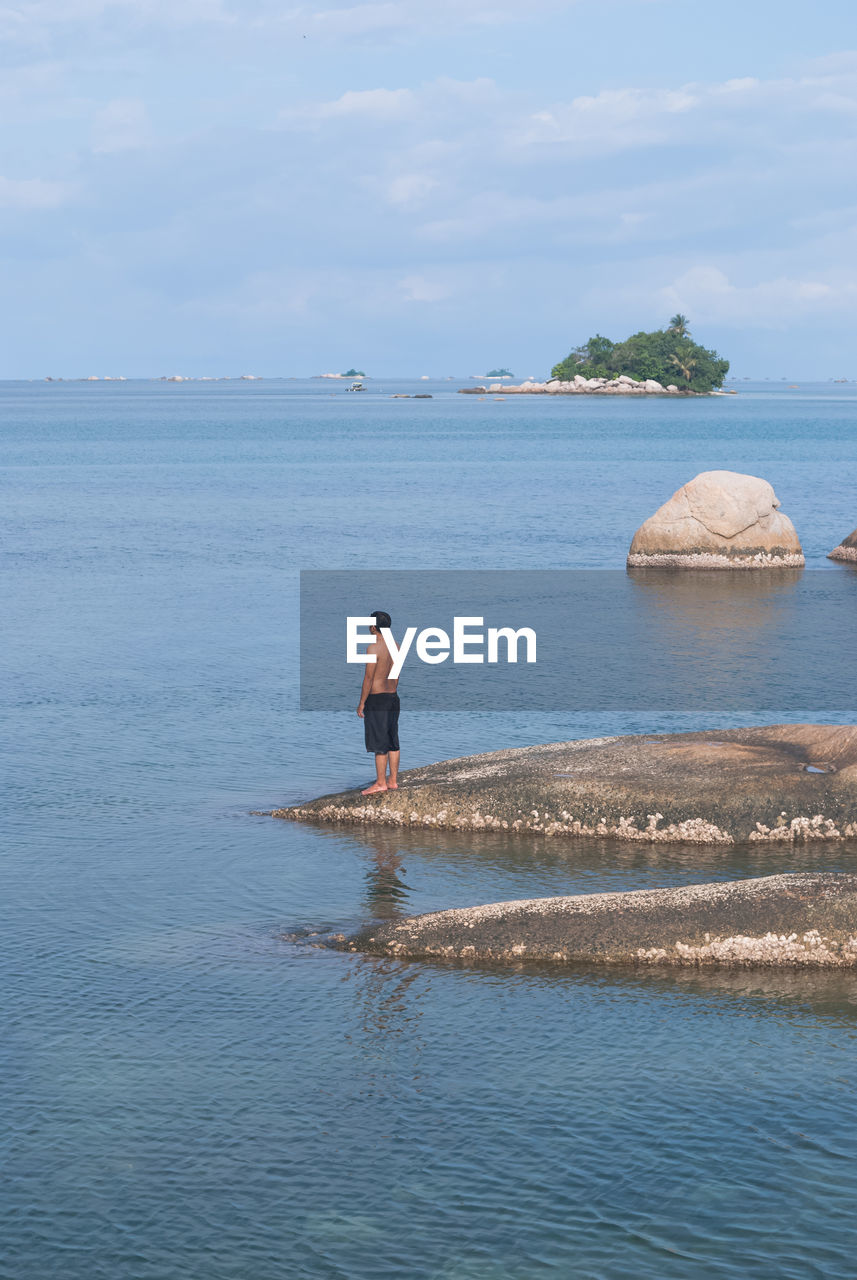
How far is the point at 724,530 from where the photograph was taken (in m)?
47.8

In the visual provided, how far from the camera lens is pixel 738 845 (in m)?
19.5

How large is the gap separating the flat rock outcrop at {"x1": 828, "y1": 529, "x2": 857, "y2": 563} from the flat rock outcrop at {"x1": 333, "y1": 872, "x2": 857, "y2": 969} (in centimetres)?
3703

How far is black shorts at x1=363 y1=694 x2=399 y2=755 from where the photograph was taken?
2116 centimetres

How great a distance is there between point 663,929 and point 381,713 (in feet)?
22.2

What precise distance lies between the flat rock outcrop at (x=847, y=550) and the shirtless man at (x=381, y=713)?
33.6 metres

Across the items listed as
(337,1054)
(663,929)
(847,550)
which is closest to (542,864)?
(663,929)

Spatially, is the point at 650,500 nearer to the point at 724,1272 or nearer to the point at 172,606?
the point at 172,606

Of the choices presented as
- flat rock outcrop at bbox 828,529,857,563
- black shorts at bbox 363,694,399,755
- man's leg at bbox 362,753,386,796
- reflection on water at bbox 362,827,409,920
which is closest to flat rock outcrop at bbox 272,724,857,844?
man's leg at bbox 362,753,386,796

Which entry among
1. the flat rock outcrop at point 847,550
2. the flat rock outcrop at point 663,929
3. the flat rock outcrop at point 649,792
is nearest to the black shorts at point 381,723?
the flat rock outcrop at point 649,792

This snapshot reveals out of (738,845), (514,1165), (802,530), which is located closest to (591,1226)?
(514,1165)

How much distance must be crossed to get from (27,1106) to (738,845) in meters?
10.4

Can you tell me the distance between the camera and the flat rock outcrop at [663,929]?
51.0ft

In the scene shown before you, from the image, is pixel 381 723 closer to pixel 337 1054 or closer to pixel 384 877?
pixel 384 877

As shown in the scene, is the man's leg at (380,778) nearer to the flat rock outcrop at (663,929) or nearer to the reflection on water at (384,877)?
the reflection on water at (384,877)
